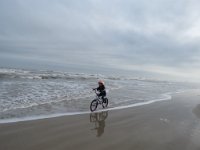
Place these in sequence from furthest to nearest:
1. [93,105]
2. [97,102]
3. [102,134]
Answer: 1. [97,102]
2. [93,105]
3. [102,134]

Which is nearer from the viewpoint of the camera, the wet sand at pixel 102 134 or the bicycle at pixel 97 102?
the wet sand at pixel 102 134

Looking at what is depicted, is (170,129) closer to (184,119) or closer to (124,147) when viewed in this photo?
(184,119)

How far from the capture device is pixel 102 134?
7.21m

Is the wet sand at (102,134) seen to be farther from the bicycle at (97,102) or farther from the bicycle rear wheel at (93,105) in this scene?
the bicycle at (97,102)

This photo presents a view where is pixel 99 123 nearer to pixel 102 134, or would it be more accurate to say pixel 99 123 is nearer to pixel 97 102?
pixel 102 134

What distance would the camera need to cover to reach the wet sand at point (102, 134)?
19.7ft

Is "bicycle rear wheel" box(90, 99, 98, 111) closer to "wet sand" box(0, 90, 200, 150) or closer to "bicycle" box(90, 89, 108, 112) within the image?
"bicycle" box(90, 89, 108, 112)

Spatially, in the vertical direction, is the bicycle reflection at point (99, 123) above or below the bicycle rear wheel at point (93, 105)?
below

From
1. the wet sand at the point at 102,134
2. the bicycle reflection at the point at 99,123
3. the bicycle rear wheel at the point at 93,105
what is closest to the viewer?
the wet sand at the point at 102,134

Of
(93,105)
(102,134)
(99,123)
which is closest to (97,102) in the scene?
(93,105)

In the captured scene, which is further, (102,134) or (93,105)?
(93,105)

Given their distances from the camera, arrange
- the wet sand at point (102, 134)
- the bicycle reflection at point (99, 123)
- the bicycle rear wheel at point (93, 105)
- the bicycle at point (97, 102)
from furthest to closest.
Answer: the bicycle at point (97, 102) < the bicycle rear wheel at point (93, 105) < the bicycle reflection at point (99, 123) < the wet sand at point (102, 134)

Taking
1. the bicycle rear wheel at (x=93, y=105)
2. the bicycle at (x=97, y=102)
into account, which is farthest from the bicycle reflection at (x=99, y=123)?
the bicycle at (x=97, y=102)

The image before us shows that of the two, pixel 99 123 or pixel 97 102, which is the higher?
A: pixel 97 102
